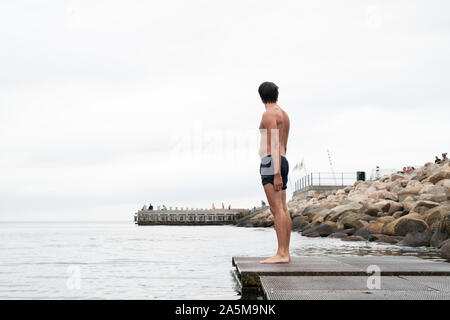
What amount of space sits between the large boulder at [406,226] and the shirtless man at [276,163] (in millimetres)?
9150

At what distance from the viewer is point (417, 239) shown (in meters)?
14.8

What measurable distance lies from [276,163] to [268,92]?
98cm

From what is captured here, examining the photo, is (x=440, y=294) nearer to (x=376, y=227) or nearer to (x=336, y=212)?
(x=376, y=227)

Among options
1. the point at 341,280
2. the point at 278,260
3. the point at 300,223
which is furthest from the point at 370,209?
the point at 341,280

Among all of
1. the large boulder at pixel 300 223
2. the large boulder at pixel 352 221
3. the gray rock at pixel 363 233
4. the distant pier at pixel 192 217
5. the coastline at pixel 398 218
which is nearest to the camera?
the coastline at pixel 398 218

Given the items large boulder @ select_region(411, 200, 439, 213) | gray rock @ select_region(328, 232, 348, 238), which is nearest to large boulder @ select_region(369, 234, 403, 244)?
large boulder @ select_region(411, 200, 439, 213)

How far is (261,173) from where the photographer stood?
7.39 meters

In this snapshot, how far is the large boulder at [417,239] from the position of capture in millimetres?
14617

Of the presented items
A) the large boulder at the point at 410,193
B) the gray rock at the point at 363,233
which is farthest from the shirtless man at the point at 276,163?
the large boulder at the point at 410,193

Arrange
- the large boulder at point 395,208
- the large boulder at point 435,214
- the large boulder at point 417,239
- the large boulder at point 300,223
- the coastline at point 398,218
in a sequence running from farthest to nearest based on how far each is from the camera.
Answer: the large boulder at point 300,223
the large boulder at point 395,208
the large boulder at point 435,214
the coastline at point 398,218
the large boulder at point 417,239

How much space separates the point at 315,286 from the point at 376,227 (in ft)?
48.3

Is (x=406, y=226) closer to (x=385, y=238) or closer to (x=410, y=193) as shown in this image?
(x=385, y=238)

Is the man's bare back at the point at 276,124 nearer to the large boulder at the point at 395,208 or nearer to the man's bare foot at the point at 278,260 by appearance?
the man's bare foot at the point at 278,260
